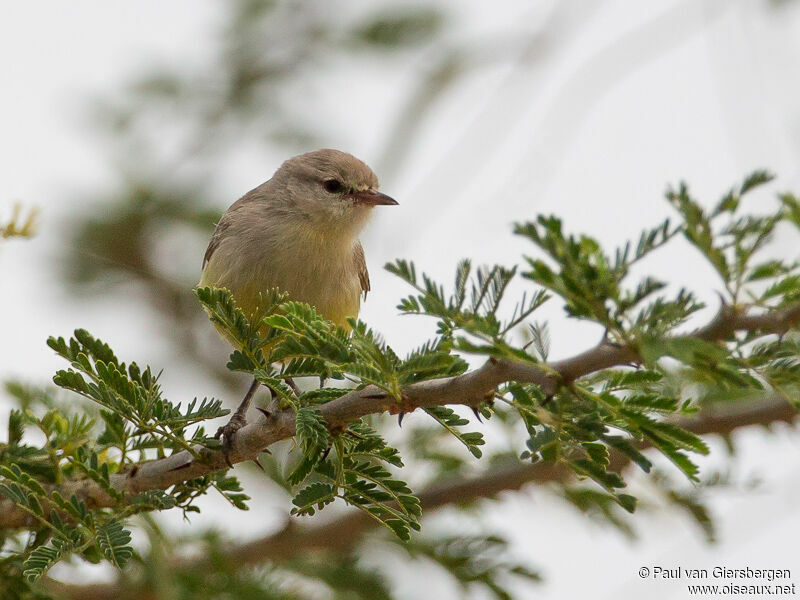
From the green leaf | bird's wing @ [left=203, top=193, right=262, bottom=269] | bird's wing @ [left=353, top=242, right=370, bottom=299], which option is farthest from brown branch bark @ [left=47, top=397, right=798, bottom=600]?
bird's wing @ [left=203, top=193, right=262, bottom=269]

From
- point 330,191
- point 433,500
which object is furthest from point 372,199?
point 433,500

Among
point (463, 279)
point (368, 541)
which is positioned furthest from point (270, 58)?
point (463, 279)

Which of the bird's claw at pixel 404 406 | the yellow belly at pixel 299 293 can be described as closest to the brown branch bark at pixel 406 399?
the bird's claw at pixel 404 406

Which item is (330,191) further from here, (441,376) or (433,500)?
(441,376)

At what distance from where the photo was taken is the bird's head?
541 cm

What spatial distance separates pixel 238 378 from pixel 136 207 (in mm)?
1260

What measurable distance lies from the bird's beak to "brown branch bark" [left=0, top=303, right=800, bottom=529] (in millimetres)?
2807

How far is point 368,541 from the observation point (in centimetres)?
471

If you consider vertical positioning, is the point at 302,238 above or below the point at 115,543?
above

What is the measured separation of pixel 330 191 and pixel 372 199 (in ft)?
0.86

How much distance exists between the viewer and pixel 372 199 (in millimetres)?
5652

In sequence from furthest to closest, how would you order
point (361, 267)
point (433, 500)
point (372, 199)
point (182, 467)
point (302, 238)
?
point (372, 199) < point (361, 267) < point (302, 238) < point (433, 500) < point (182, 467)

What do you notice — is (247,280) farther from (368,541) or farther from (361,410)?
(361,410)

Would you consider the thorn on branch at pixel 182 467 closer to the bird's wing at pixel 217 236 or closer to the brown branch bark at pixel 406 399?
the brown branch bark at pixel 406 399
